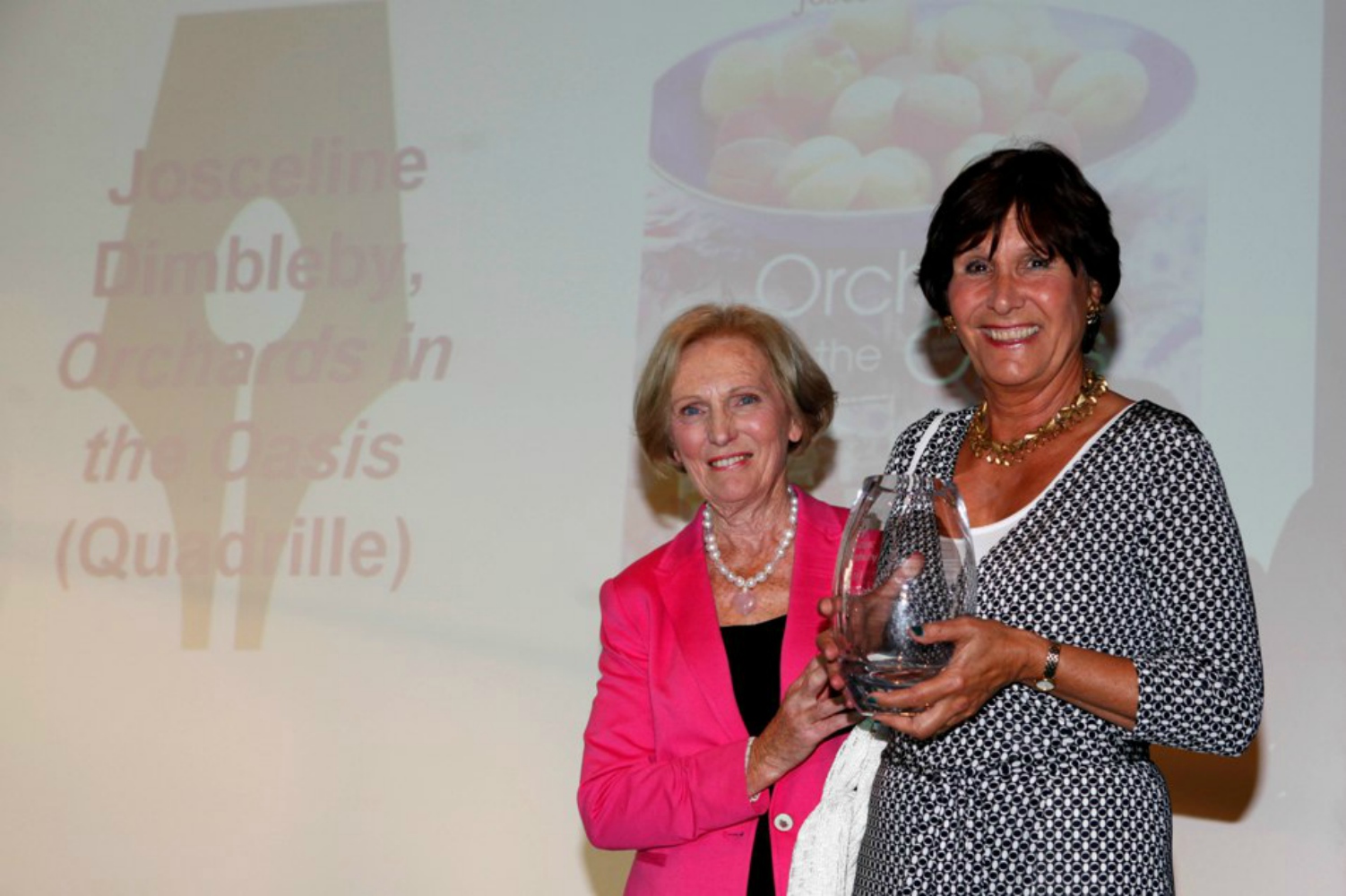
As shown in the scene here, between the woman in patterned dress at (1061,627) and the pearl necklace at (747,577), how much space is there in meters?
0.54

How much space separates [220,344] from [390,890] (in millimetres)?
1524

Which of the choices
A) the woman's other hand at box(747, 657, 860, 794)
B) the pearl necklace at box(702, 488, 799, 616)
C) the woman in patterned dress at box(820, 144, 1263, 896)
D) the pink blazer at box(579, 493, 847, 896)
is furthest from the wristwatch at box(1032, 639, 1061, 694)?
the pearl necklace at box(702, 488, 799, 616)

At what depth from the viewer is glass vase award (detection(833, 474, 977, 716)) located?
164cm

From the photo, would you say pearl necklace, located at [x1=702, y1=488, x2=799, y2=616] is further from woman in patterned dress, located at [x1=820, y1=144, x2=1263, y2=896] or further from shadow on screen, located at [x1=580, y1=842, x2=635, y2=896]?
shadow on screen, located at [x1=580, y1=842, x2=635, y2=896]

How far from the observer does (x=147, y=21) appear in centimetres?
446

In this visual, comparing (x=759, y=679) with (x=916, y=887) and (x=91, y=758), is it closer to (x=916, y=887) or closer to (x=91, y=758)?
(x=916, y=887)

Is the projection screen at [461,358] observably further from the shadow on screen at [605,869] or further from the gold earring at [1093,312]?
the gold earring at [1093,312]

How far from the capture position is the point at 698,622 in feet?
8.15

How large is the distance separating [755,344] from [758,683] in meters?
0.57

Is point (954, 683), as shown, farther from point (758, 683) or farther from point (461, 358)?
point (461, 358)

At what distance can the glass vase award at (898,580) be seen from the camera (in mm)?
1637

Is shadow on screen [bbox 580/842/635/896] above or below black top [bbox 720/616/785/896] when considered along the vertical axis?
below

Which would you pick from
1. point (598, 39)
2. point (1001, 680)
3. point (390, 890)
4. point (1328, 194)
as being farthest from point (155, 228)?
point (1001, 680)

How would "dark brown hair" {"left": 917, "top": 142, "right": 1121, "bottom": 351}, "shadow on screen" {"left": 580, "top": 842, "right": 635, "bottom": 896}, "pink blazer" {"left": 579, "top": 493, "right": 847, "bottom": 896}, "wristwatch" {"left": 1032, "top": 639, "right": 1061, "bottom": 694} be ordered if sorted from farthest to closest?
"shadow on screen" {"left": 580, "top": 842, "right": 635, "bottom": 896} → "pink blazer" {"left": 579, "top": 493, "right": 847, "bottom": 896} → "dark brown hair" {"left": 917, "top": 142, "right": 1121, "bottom": 351} → "wristwatch" {"left": 1032, "top": 639, "right": 1061, "bottom": 694}
